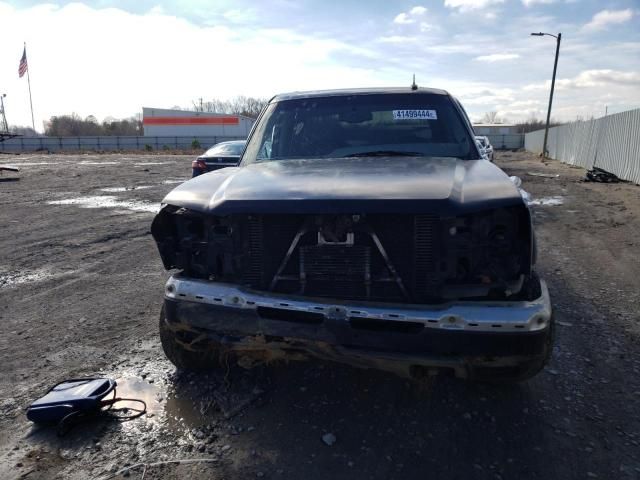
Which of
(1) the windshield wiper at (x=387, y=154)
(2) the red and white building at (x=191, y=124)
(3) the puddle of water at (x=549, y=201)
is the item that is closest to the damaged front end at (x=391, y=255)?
(1) the windshield wiper at (x=387, y=154)

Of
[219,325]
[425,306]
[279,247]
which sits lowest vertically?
[219,325]

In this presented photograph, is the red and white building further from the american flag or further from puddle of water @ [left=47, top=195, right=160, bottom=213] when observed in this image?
puddle of water @ [left=47, top=195, right=160, bottom=213]

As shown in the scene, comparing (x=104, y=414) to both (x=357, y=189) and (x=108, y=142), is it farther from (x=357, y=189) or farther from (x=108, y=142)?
(x=108, y=142)

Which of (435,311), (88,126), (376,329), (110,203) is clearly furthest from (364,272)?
(88,126)

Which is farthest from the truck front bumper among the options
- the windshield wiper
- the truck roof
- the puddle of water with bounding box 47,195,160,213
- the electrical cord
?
the puddle of water with bounding box 47,195,160,213

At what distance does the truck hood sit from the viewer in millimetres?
2557

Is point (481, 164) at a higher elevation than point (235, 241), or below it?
higher

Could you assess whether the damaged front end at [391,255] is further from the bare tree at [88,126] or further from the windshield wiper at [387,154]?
the bare tree at [88,126]

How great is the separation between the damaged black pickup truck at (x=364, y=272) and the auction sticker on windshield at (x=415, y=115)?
101cm

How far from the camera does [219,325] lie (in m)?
2.82

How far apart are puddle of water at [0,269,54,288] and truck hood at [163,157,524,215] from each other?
3.33 meters

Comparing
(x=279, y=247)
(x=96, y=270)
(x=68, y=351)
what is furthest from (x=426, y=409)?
(x=96, y=270)

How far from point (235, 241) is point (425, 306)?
1.12 metres

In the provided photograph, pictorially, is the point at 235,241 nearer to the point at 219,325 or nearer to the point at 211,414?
the point at 219,325
